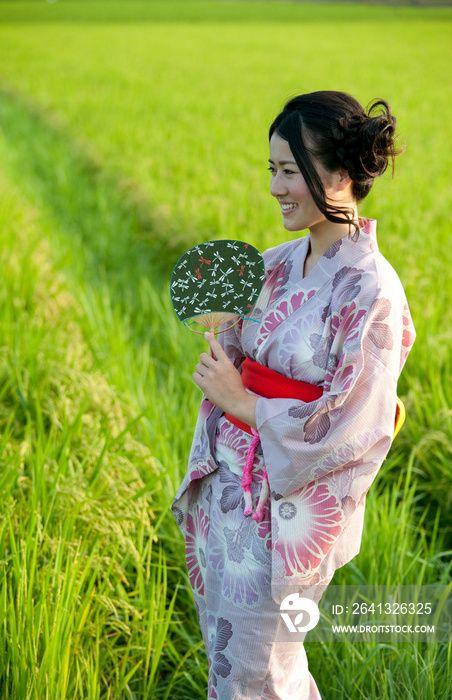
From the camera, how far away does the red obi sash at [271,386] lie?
1208mm

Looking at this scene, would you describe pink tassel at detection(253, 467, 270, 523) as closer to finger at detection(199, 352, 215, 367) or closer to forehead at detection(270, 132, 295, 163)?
finger at detection(199, 352, 215, 367)

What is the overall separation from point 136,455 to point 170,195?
3798 mm

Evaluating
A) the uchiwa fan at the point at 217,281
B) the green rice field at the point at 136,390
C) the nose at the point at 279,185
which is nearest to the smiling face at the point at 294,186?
the nose at the point at 279,185

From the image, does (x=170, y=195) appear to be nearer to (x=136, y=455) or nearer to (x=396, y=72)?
(x=136, y=455)

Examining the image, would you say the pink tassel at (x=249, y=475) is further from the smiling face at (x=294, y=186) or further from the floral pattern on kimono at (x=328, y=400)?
the smiling face at (x=294, y=186)

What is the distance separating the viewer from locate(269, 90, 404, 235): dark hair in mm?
1157

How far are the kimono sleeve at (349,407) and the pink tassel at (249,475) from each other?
0.08m

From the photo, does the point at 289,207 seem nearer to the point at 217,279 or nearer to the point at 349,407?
the point at 217,279

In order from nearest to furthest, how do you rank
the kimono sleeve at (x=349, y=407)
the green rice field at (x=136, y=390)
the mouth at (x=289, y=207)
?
1. the kimono sleeve at (x=349, y=407)
2. the mouth at (x=289, y=207)
3. the green rice field at (x=136, y=390)

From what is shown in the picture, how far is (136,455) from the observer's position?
229 cm

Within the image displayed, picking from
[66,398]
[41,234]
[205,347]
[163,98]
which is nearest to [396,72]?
[163,98]

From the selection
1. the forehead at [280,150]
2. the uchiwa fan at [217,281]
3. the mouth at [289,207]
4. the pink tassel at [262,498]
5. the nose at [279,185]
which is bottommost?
the pink tassel at [262,498]

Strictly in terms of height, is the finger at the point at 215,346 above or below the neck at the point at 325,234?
below

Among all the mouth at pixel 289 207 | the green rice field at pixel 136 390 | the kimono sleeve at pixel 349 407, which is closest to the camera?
the kimono sleeve at pixel 349 407
